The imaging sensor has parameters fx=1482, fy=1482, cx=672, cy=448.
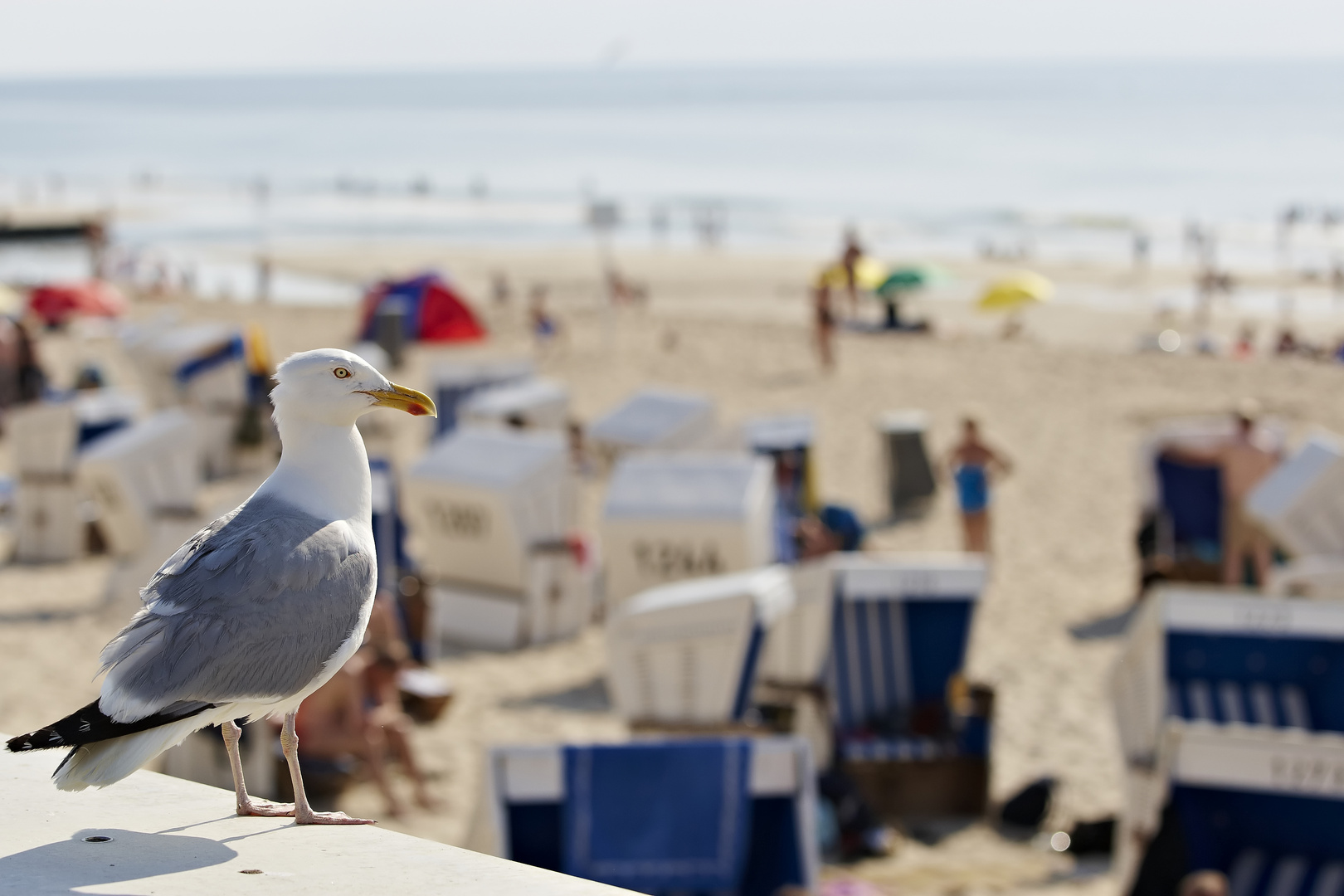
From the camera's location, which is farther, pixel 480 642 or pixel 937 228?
pixel 937 228

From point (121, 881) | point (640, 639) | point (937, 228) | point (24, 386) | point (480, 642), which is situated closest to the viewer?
point (121, 881)

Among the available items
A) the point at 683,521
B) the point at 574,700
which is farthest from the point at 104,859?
the point at 574,700

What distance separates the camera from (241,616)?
239 centimetres

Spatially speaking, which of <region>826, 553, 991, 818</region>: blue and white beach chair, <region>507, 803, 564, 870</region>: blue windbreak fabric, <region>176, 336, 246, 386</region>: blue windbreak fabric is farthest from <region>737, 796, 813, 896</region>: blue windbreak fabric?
<region>176, 336, 246, 386</region>: blue windbreak fabric

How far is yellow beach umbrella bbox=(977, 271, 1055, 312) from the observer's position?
87.5 feet

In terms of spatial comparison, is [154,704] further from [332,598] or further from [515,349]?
[515,349]

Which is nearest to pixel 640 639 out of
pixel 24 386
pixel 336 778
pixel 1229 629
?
pixel 336 778

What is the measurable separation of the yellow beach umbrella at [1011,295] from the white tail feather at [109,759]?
25407 mm

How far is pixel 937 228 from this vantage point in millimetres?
53531

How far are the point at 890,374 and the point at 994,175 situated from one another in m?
54.5

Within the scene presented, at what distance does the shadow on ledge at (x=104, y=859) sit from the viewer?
7.18 ft

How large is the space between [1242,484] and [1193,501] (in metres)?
0.82

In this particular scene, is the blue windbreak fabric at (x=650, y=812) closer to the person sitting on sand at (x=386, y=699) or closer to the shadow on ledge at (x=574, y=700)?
the person sitting on sand at (x=386, y=699)

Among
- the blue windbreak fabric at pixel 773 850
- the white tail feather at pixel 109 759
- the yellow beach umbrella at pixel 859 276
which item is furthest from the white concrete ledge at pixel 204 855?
the yellow beach umbrella at pixel 859 276
